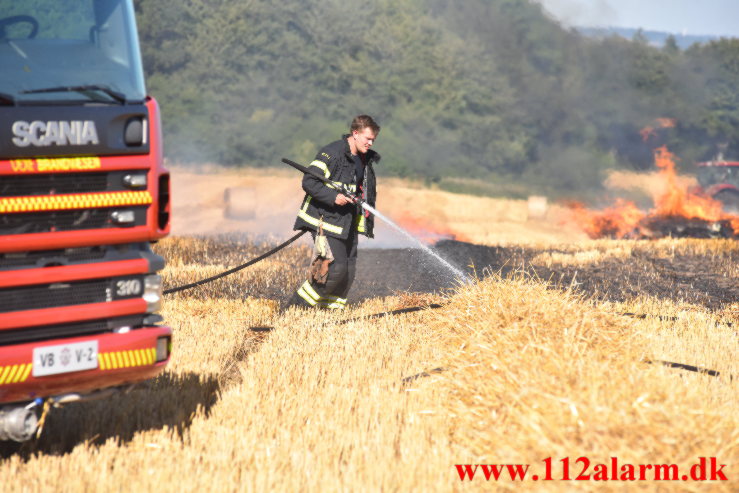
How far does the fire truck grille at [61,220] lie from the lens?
4.69 m

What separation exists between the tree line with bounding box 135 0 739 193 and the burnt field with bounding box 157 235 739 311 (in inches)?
686

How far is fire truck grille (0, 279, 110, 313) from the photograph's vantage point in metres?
4.70

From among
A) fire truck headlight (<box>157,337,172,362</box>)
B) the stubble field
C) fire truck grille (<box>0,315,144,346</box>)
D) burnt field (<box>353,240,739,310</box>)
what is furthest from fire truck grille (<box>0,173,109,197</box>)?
burnt field (<box>353,240,739,310</box>)

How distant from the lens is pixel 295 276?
13414 mm

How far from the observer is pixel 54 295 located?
191 inches

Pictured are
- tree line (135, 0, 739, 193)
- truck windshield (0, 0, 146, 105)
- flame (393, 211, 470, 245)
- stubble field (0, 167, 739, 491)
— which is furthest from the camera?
tree line (135, 0, 739, 193)

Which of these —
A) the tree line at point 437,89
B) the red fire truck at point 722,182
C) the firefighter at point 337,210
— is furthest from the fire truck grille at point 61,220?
the tree line at point 437,89

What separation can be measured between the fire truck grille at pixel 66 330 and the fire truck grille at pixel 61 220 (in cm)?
52

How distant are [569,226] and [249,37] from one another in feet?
56.5

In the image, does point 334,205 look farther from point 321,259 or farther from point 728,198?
point 728,198

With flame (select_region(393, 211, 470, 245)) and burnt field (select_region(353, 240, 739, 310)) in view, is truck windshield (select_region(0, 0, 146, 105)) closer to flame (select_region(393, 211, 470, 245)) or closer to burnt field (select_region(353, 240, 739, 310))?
burnt field (select_region(353, 240, 739, 310))

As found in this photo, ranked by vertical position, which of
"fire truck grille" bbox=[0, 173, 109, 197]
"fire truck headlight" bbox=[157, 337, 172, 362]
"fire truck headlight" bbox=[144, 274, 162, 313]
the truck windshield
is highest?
the truck windshield

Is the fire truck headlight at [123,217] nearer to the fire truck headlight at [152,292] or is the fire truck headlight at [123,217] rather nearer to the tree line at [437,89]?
the fire truck headlight at [152,292]

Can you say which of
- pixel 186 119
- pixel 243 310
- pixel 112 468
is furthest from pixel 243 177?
pixel 112 468
